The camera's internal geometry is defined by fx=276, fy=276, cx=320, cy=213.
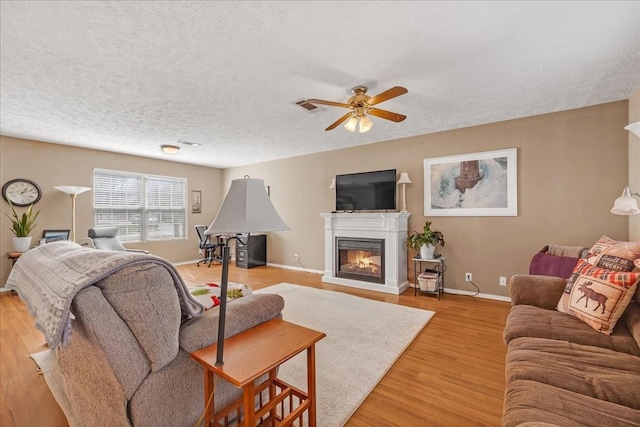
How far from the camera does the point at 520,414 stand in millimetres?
996

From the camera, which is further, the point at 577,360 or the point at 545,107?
the point at 545,107

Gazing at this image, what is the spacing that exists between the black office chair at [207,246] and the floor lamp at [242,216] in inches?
200

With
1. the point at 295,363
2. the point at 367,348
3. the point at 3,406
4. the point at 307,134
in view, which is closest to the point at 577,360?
the point at 367,348

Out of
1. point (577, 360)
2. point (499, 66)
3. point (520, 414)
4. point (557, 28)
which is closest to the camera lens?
point (520, 414)

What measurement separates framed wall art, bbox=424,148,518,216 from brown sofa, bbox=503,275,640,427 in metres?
2.14

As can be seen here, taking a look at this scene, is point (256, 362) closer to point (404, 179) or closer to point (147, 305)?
point (147, 305)

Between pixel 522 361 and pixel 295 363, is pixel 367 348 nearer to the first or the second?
pixel 295 363

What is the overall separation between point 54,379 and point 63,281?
58.2 inches

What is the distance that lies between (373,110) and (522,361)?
2255 mm

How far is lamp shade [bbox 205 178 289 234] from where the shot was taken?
4.09 feet

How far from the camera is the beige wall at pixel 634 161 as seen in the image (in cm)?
278

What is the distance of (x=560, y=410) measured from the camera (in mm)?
993

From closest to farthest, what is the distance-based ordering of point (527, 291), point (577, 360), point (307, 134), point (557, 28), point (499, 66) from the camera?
point (577, 360)
point (557, 28)
point (527, 291)
point (499, 66)
point (307, 134)

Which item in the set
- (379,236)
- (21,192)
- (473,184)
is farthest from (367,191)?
(21,192)
